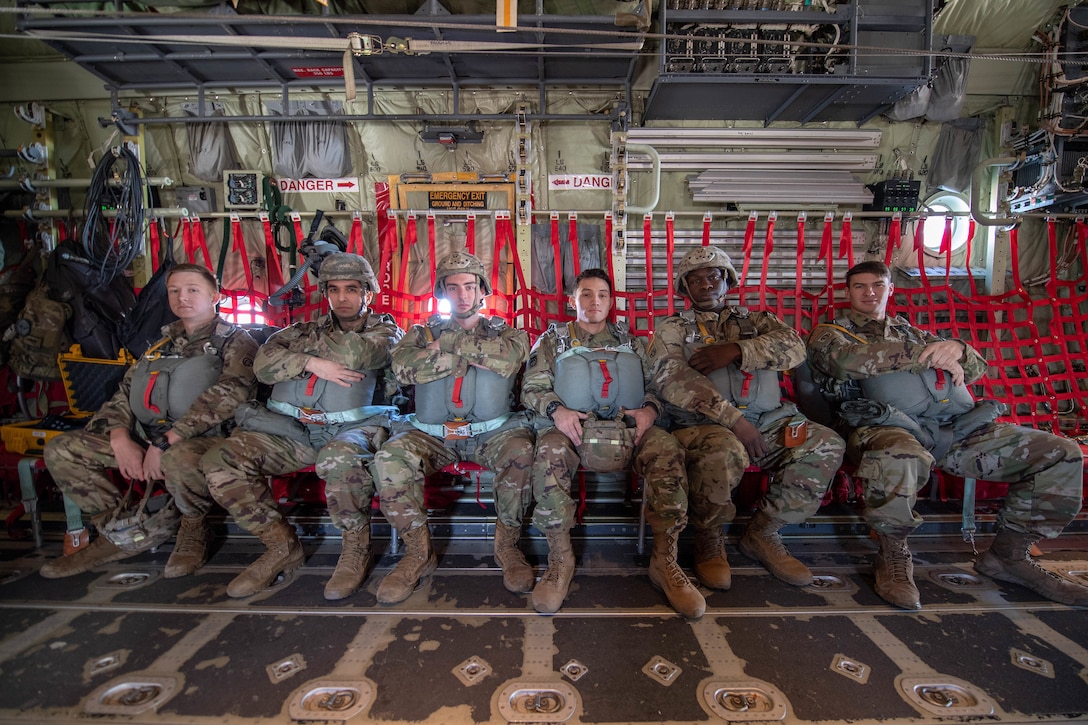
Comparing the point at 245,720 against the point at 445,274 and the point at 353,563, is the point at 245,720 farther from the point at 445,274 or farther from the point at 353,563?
the point at 445,274

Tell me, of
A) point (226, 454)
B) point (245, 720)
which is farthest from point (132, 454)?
point (245, 720)

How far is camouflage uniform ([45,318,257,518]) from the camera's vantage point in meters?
2.85

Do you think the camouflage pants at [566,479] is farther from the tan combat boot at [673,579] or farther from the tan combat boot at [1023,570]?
the tan combat boot at [1023,570]

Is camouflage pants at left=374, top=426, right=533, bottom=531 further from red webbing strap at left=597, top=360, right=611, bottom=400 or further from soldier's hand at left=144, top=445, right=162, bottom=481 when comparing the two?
soldier's hand at left=144, top=445, right=162, bottom=481

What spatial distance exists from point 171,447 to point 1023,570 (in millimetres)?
5343

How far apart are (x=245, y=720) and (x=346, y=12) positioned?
519 cm

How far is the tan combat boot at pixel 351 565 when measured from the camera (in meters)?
2.58

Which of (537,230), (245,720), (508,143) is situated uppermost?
(508,143)

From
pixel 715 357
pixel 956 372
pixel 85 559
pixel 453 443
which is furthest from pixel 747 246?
pixel 85 559

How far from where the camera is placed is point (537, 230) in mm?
4887

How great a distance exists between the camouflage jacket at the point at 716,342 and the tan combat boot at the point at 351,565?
2145mm

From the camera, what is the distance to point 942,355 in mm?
2855

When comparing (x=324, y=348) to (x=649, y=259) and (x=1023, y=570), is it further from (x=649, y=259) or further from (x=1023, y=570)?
(x=1023, y=570)

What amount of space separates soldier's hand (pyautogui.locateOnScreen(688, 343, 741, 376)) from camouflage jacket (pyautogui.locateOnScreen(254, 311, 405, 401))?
214 centimetres
